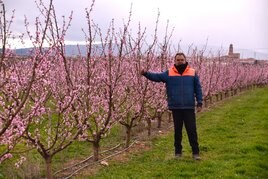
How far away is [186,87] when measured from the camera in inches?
293

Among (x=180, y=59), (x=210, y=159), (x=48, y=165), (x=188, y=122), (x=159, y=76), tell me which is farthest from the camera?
(x=210, y=159)

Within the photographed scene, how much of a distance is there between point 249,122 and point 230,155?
552 centimetres

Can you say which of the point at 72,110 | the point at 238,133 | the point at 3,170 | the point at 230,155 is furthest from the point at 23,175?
the point at 238,133

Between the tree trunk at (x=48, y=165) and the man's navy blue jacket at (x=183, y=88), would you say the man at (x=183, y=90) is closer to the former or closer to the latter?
the man's navy blue jacket at (x=183, y=88)

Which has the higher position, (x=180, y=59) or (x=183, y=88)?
(x=180, y=59)

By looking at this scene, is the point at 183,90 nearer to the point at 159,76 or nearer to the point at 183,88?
the point at 183,88

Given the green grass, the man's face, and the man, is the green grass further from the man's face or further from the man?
the man's face

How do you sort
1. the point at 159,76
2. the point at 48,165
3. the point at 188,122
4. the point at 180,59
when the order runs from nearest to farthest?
the point at 48,165
the point at 180,59
the point at 188,122
the point at 159,76

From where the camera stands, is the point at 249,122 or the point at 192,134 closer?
the point at 192,134

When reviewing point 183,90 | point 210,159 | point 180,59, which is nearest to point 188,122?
point 183,90

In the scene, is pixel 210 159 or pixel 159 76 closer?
pixel 159 76

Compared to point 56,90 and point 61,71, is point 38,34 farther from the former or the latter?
point 61,71

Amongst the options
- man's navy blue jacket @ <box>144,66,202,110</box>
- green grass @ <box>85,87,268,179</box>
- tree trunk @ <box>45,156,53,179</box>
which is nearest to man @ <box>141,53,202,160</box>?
man's navy blue jacket @ <box>144,66,202,110</box>

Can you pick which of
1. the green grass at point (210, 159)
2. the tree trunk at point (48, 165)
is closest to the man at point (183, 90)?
the green grass at point (210, 159)
